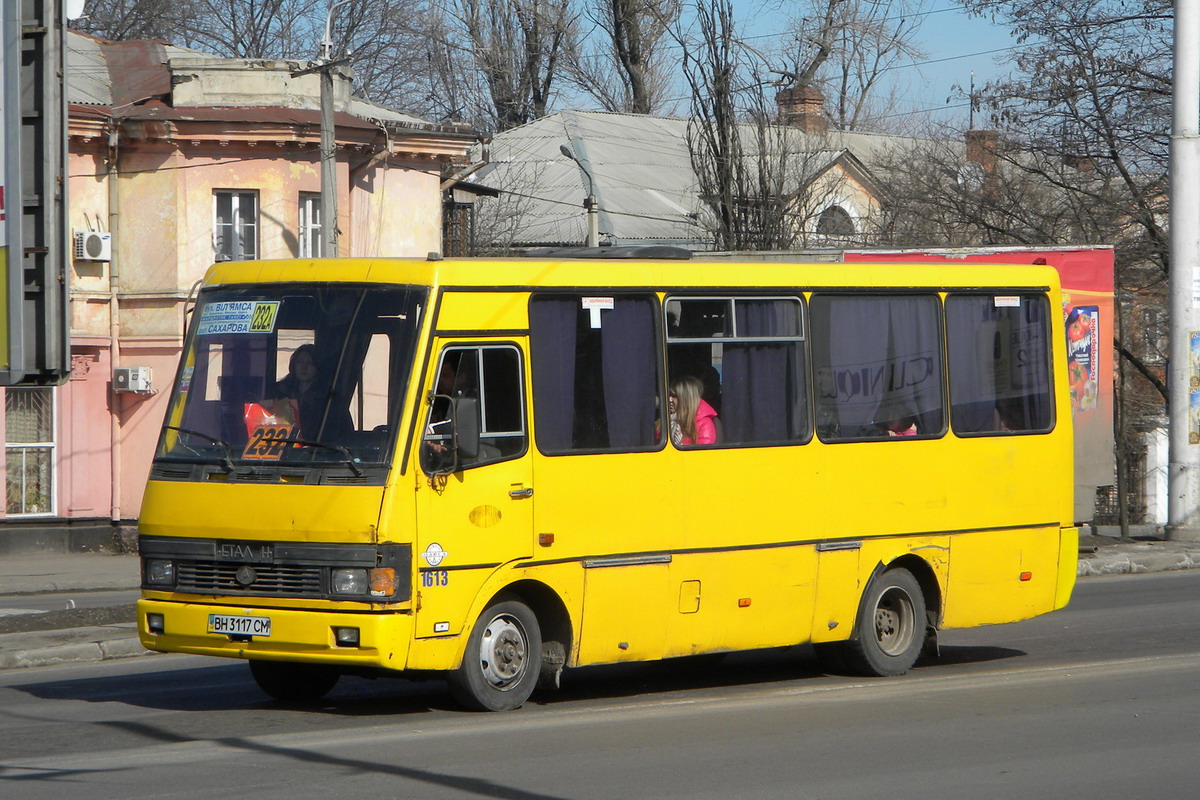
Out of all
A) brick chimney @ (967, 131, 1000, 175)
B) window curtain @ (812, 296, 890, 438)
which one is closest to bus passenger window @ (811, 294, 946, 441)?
window curtain @ (812, 296, 890, 438)

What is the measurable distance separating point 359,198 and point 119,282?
14.5 ft

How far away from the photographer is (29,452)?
998 inches

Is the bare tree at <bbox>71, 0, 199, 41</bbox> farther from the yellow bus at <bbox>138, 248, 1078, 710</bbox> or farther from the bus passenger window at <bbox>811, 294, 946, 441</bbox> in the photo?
the yellow bus at <bbox>138, 248, 1078, 710</bbox>

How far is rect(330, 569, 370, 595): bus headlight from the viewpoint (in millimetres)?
8617

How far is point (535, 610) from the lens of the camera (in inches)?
377

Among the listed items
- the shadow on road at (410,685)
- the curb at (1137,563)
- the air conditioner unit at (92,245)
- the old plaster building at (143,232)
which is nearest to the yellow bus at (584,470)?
the shadow on road at (410,685)

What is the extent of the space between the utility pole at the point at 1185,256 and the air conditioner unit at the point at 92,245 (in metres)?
15.9

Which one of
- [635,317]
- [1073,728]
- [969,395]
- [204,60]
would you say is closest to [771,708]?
[1073,728]

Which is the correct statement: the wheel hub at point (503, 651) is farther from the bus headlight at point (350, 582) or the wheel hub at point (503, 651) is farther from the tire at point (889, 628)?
the tire at point (889, 628)

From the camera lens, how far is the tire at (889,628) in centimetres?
1103

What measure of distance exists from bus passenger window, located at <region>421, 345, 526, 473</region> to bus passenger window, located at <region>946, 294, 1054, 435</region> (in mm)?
3709

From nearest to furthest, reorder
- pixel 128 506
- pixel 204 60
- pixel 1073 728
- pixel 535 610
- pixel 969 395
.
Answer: pixel 1073 728, pixel 535 610, pixel 969 395, pixel 128 506, pixel 204 60

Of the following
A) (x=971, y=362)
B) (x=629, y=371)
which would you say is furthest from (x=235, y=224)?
(x=629, y=371)

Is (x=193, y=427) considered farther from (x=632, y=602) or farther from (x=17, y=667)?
(x=17, y=667)
